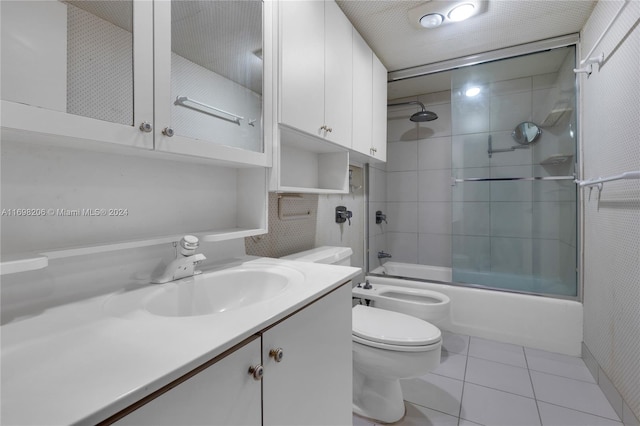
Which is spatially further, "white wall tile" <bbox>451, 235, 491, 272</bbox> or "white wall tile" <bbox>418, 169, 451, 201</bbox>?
"white wall tile" <bbox>418, 169, 451, 201</bbox>

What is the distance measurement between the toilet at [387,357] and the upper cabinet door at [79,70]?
1000mm

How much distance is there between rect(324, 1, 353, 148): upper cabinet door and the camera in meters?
1.52

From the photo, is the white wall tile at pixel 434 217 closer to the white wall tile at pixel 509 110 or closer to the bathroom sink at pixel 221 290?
the white wall tile at pixel 509 110

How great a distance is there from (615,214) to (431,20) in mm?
1480

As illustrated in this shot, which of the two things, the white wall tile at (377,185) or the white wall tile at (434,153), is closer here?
the white wall tile at (377,185)

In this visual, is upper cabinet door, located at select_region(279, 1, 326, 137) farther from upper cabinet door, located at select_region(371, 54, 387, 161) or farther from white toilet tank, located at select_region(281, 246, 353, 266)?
upper cabinet door, located at select_region(371, 54, 387, 161)

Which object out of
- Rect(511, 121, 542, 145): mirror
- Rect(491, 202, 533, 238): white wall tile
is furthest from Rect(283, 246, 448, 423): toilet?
Rect(511, 121, 542, 145): mirror

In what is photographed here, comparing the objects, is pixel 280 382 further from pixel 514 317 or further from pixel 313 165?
pixel 514 317

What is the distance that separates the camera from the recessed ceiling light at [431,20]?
1753mm

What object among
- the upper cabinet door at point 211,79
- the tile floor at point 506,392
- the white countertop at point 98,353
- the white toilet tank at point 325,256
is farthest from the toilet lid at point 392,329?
the upper cabinet door at point 211,79

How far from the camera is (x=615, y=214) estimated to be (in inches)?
57.6

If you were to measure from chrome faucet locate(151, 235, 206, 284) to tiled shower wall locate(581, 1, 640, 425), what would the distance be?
1.81 meters

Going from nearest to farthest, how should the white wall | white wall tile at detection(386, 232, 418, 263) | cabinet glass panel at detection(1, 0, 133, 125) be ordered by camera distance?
cabinet glass panel at detection(1, 0, 133, 125), the white wall, white wall tile at detection(386, 232, 418, 263)

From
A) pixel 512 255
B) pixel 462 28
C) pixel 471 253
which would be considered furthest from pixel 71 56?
pixel 512 255
